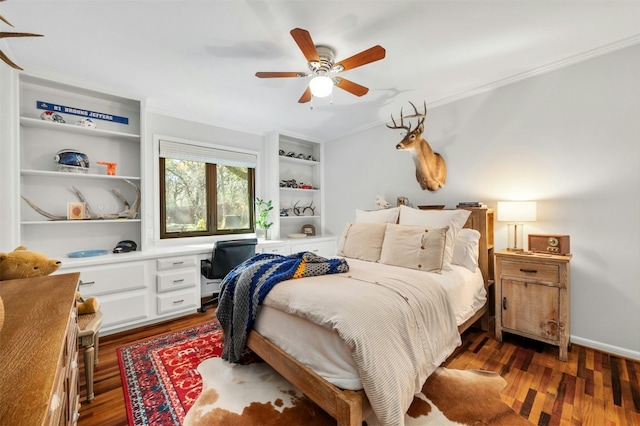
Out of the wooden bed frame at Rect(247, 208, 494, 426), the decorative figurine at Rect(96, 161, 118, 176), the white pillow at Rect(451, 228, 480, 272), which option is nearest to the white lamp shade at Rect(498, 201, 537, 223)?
the white pillow at Rect(451, 228, 480, 272)

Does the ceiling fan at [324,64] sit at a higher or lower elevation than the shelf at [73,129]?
higher

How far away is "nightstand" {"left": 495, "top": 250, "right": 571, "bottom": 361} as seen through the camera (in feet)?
6.92

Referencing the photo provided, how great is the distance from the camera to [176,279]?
295 cm

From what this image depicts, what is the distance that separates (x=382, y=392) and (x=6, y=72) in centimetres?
363

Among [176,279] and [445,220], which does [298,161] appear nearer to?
[176,279]

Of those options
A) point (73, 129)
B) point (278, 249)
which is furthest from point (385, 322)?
point (73, 129)

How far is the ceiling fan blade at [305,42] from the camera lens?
1547mm

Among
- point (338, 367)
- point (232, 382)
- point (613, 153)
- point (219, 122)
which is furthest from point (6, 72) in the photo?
point (613, 153)

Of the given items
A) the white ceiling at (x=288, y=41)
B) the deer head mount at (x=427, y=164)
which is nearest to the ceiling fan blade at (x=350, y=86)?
the white ceiling at (x=288, y=41)

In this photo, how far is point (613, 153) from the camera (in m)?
2.17

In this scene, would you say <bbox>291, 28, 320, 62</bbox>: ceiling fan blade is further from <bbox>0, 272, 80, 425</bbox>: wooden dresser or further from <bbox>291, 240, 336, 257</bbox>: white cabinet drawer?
<bbox>291, 240, 336, 257</bbox>: white cabinet drawer

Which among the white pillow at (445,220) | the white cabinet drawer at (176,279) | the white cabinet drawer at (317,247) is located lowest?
the white cabinet drawer at (176,279)

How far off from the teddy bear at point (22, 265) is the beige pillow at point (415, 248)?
237 centimetres

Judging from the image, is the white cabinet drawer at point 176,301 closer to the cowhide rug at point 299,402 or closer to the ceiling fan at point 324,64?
the cowhide rug at point 299,402
